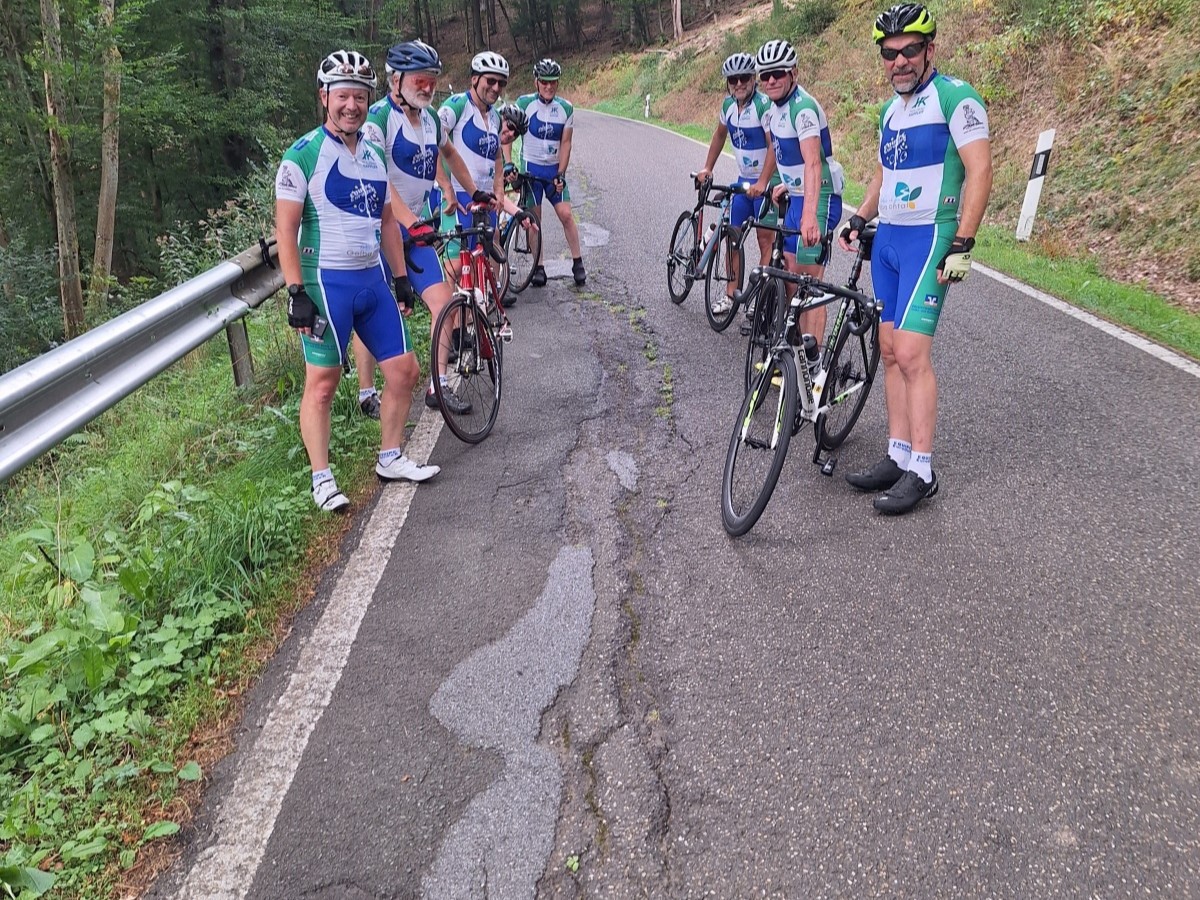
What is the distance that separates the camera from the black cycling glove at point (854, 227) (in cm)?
426

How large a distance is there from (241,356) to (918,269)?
4.24 m

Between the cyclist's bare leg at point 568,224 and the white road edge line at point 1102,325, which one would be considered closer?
the white road edge line at point 1102,325

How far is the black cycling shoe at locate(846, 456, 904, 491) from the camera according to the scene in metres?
4.13

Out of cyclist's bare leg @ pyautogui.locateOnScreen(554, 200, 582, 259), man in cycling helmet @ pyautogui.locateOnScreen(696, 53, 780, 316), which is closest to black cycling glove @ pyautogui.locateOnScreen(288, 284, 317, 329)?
man in cycling helmet @ pyautogui.locateOnScreen(696, 53, 780, 316)

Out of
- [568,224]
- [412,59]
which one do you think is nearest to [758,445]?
[412,59]

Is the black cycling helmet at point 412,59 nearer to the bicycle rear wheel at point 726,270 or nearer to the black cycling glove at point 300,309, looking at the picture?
the black cycling glove at point 300,309

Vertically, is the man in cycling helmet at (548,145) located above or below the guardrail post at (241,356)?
above

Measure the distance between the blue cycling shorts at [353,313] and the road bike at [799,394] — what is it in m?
1.91

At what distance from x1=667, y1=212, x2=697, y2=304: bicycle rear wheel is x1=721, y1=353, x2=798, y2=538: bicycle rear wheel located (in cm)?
327

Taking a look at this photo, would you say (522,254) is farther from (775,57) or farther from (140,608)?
(140,608)

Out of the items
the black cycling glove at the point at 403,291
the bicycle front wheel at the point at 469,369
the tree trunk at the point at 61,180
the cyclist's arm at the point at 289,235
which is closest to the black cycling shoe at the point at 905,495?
the bicycle front wheel at the point at 469,369

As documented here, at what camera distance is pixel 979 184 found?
11.9 ft

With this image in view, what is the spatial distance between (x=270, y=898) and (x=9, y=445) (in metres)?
2.10

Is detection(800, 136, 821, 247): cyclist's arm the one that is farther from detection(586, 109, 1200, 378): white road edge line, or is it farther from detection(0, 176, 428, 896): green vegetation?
detection(0, 176, 428, 896): green vegetation
